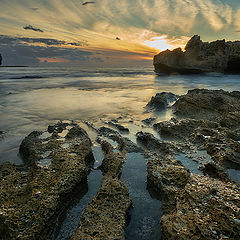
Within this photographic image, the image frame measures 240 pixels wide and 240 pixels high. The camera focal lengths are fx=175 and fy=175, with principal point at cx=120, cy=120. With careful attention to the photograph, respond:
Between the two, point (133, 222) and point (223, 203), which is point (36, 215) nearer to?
point (133, 222)

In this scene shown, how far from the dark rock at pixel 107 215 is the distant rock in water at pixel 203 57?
116 feet

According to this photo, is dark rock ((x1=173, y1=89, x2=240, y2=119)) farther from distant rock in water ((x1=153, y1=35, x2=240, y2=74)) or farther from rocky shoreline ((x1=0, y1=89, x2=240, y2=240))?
distant rock in water ((x1=153, y1=35, x2=240, y2=74))

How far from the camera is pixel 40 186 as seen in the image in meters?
2.45

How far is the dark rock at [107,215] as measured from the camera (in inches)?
73.4

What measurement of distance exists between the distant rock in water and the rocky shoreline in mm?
31886

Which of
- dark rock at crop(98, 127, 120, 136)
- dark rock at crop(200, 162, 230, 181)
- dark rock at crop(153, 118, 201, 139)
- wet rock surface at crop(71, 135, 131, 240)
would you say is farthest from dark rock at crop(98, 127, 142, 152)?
dark rock at crop(200, 162, 230, 181)

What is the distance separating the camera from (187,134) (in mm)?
4523

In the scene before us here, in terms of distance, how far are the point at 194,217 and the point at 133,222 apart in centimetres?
75

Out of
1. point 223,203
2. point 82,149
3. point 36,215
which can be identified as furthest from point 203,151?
point 36,215

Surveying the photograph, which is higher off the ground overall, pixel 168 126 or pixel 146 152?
pixel 168 126

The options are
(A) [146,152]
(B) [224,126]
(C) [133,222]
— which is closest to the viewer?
(C) [133,222]

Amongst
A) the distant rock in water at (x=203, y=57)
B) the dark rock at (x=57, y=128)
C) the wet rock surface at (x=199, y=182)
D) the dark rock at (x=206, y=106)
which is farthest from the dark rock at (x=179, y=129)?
the distant rock in water at (x=203, y=57)

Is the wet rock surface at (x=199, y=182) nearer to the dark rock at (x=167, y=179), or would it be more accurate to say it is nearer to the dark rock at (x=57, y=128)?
the dark rock at (x=167, y=179)

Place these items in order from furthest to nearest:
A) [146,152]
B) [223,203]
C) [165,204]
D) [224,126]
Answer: [224,126], [146,152], [165,204], [223,203]
